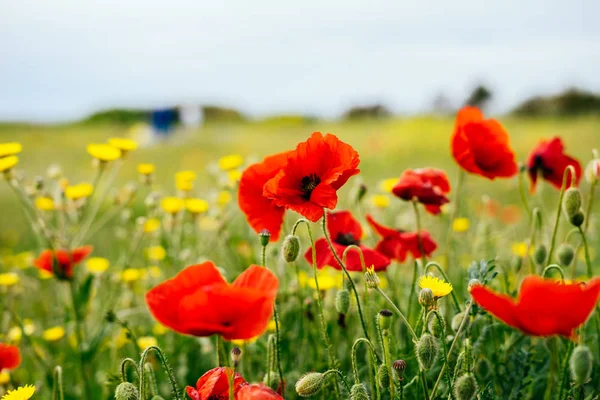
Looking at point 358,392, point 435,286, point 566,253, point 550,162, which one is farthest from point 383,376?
point 550,162

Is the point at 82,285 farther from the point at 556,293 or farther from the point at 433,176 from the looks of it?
the point at 556,293

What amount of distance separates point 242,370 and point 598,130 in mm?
9829

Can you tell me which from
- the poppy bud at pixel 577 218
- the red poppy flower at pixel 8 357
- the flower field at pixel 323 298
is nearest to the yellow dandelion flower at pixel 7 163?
the flower field at pixel 323 298

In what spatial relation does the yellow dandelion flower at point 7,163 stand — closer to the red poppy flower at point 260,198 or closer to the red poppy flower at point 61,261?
the red poppy flower at point 61,261

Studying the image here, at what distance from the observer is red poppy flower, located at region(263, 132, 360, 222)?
1129 millimetres

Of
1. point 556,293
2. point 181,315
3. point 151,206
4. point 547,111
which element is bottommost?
point 547,111

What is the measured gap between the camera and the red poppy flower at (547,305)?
0.80 meters

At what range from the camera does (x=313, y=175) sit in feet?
4.12

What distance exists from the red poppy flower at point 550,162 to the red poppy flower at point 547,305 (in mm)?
1051

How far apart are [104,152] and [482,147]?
1.29m

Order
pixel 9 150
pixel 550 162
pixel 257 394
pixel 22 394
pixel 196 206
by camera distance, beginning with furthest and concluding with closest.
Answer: pixel 196 206 → pixel 9 150 → pixel 550 162 → pixel 22 394 → pixel 257 394

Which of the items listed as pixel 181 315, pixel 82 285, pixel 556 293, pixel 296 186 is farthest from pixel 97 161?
pixel 556 293

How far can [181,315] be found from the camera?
95 cm

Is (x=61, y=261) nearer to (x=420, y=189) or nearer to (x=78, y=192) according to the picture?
(x=78, y=192)
